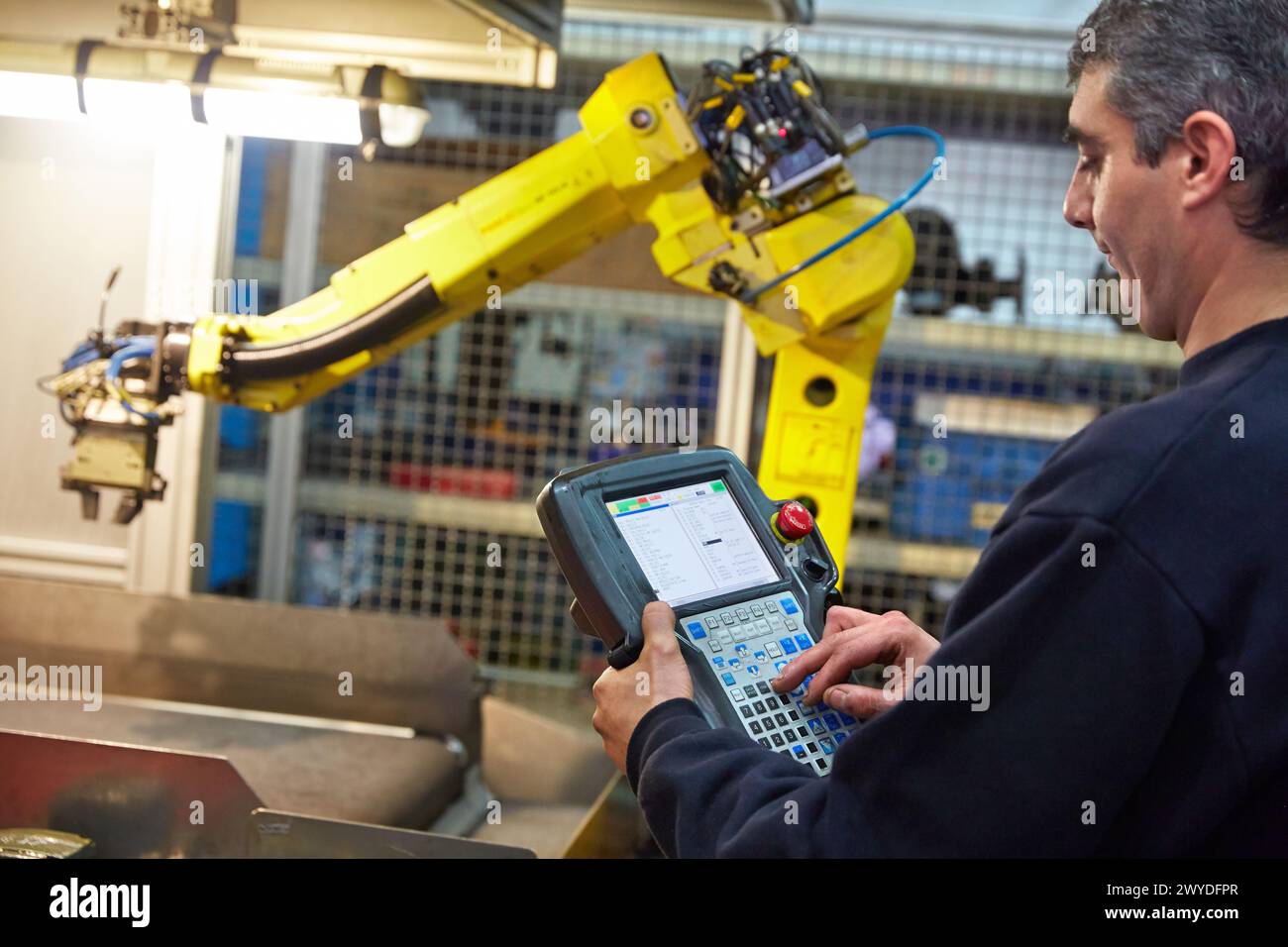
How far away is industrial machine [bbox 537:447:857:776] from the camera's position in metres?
0.97

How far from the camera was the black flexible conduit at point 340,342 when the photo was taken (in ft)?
6.02

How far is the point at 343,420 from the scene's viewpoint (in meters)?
3.14

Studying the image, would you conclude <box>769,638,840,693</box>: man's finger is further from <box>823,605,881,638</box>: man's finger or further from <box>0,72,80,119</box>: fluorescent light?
<box>0,72,80,119</box>: fluorescent light

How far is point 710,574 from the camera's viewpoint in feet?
3.56

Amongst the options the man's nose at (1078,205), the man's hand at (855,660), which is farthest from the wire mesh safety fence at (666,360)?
the man's nose at (1078,205)

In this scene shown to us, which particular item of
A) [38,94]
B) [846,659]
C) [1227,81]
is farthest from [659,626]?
[38,94]

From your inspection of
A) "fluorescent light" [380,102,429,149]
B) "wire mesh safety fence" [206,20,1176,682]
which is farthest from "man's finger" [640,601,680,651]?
"wire mesh safety fence" [206,20,1176,682]

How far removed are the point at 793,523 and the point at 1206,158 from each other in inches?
20.1

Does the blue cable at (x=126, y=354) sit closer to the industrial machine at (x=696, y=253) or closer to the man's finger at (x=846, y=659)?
the industrial machine at (x=696, y=253)

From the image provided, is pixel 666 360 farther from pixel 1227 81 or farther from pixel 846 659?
pixel 1227 81

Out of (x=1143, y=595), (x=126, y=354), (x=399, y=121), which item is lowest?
(x=1143, y=595)

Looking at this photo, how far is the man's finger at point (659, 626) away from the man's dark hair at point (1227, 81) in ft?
1.57

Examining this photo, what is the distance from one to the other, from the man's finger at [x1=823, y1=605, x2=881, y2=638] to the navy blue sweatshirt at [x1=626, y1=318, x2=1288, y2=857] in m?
0.31
